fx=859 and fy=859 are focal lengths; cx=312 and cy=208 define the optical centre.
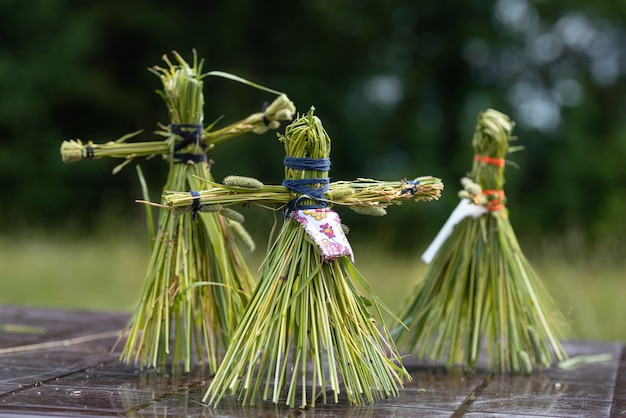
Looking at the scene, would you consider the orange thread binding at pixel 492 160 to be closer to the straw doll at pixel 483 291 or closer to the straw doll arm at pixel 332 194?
the straw doll at pixel 483 291

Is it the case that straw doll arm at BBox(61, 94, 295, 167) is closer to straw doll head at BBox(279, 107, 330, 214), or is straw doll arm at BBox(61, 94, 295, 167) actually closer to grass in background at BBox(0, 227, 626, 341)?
straw doll head at BBox(279, 107, 330, 214)

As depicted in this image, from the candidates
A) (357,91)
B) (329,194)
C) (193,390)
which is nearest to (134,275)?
(193,390)

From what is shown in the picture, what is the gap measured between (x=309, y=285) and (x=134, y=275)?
16.7 ft

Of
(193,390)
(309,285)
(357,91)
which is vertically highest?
(357,91)

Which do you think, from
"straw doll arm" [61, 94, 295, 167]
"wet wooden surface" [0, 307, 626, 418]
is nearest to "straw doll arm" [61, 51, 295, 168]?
"straw doll arm" [61, 94, 295, 167]

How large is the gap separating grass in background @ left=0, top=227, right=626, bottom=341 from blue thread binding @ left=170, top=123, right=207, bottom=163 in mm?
2853

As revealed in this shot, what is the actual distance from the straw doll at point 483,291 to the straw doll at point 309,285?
67cm

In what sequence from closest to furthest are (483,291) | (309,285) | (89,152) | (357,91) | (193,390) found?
1. (309,285)
2. (193,390)
3. (89,152)
4. (483,291)
5. (357,91)

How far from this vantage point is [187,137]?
260cm

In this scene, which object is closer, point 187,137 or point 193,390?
point 193,390

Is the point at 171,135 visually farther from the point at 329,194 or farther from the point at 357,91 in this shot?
the point at 357,91

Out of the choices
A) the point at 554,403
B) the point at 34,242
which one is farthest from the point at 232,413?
the point at 34,242

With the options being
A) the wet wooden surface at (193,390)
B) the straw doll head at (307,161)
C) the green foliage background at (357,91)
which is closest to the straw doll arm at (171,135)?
the straw doll head at (307,161)

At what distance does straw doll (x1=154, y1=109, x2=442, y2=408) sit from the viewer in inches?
82.7
